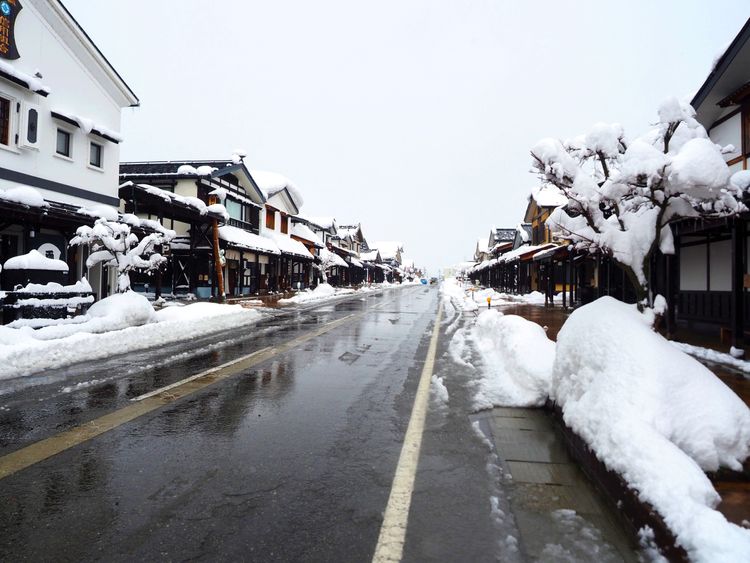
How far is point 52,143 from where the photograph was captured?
1597 cm

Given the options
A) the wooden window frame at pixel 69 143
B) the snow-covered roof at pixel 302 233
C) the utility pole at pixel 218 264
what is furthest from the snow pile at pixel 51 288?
the snow-covered roof at pixel 302 233

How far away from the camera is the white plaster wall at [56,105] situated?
48.8 feet

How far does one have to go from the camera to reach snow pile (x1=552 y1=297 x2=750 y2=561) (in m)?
2.63

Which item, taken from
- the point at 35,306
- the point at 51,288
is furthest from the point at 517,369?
the point at 51,288

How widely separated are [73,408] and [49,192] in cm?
1337

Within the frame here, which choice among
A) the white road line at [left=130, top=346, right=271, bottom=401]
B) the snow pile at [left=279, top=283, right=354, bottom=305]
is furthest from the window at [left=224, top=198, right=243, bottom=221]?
the white road line at [left=130, top=346, right=271, bottom=401]

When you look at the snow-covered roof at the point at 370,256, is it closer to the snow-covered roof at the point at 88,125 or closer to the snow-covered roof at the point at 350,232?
the snow-covered roof at the point at 350,232

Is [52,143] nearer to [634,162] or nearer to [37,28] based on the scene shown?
[37,28]

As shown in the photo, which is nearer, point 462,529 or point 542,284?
point 462,529

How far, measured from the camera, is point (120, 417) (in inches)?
207

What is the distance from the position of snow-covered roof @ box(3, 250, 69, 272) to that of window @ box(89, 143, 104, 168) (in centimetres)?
735

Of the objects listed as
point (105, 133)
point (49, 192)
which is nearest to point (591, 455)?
point (49, 192)

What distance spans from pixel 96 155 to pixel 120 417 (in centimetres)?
1693

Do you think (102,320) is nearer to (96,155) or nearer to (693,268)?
(96,155)
